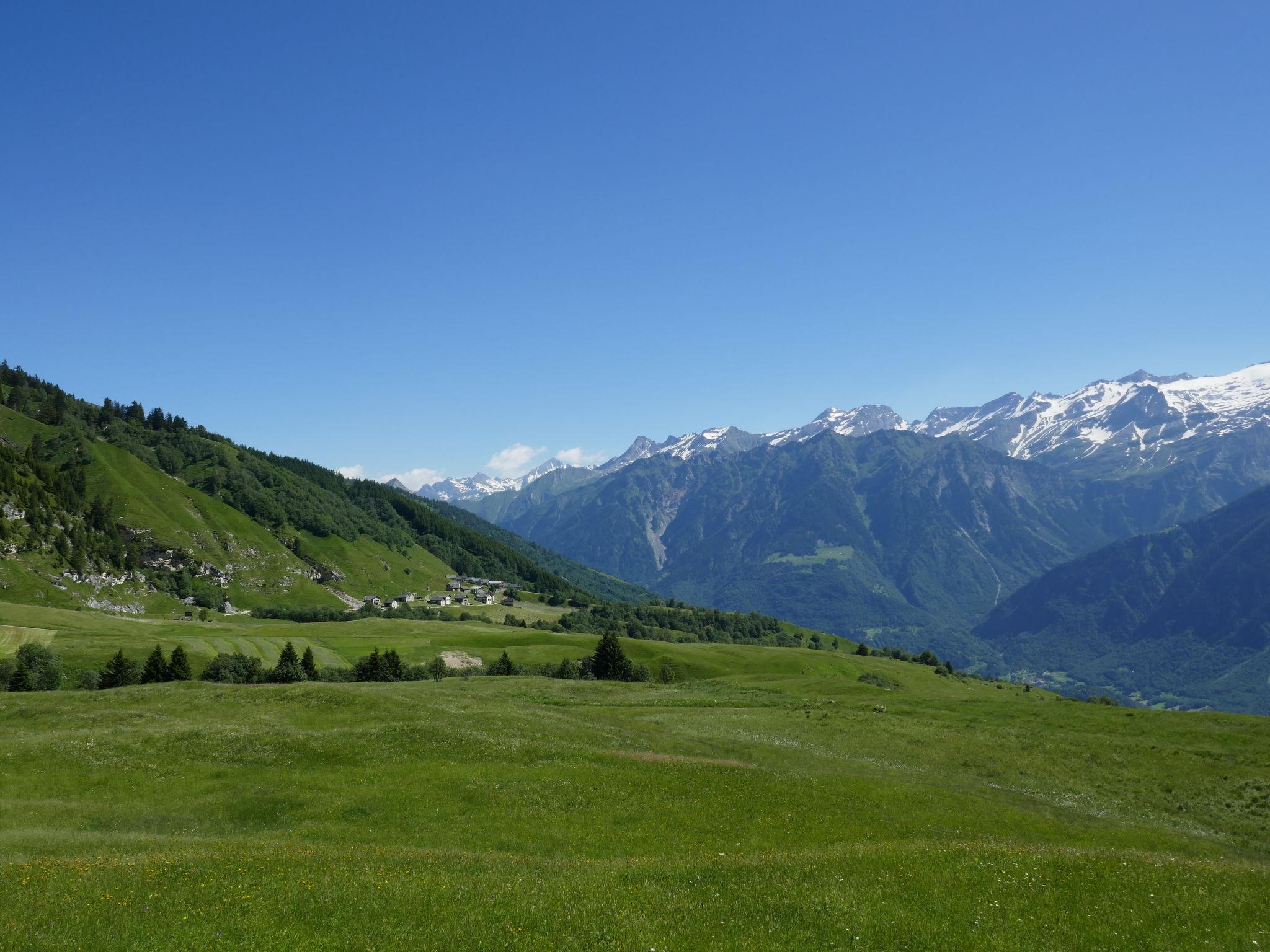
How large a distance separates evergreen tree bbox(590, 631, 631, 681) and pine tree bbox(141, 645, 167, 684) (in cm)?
6374

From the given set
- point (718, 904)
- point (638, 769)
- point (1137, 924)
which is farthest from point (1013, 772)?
point (718, 904)

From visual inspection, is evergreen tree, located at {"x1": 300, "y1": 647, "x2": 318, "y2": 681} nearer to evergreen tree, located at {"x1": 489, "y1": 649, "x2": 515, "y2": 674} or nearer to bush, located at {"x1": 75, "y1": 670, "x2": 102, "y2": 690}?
bush, located at {"x1": 75, "y1": 670, "x2": 102, "y2": 690}

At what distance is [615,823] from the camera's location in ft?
116

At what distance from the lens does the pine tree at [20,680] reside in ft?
289

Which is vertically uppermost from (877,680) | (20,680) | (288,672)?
(20,680)

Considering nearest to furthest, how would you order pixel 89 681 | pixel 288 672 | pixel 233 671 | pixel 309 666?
pixel 89 681 → pixel 288 672 → pixel 233 671 → pixel 309 666

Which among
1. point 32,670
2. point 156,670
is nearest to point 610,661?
point 156,670

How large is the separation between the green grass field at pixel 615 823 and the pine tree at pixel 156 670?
3367 cm

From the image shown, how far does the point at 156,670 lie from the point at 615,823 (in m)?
87.9

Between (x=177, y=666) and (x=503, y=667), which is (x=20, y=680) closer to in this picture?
(x=177, y=666)

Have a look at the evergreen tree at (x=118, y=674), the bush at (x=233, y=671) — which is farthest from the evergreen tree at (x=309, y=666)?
the evergreen tree at (x=118, y=674)

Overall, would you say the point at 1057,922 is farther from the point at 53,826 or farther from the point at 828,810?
the point at 53,826

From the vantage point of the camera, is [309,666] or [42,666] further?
[309,666]

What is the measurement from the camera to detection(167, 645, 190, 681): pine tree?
97000 millimetres
